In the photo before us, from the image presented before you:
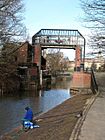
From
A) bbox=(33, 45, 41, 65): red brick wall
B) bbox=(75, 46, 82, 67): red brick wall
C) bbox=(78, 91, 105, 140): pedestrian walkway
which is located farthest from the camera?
bbox=(33, 45, 41, 65): red brick wall

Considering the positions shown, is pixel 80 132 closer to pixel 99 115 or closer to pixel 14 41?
pixel 99 115

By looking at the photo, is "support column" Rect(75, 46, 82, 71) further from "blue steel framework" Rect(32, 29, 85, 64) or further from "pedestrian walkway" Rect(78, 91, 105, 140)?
"pedestrian walkway" Rect(78, 91, 105, 140)

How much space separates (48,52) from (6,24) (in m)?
110

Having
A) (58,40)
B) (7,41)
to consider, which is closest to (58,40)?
(58,40)

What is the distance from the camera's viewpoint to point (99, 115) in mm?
24453

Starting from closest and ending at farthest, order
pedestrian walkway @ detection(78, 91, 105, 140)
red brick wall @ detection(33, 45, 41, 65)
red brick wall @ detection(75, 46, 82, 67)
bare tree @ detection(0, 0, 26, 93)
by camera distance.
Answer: pedestrian walkway @ detection(78, 91, 105, 140), bare tree @ detection(0, 0, 26, 93), red brick wall @ detection(75, 46, 82, 67), red brick wall @ detection(33, 45, 41, 65)

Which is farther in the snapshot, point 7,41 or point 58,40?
point 58,40

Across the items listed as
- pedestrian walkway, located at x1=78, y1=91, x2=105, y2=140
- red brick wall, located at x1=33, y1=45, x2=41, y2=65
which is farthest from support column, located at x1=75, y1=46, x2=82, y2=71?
pedestrian walkway, located at x1=78, y1=91, x2=105, y2=140

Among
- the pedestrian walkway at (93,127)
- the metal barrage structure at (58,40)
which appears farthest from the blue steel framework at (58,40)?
the pedestrian walkway at (93,127)

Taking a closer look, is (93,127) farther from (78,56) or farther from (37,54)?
(37,54)

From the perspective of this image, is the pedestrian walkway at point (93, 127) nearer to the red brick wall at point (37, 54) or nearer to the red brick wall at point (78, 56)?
the red brick wall at point (78, 56)

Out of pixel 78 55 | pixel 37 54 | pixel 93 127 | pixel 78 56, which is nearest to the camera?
pixel 93 127

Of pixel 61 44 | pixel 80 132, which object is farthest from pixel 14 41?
pixel 61 44

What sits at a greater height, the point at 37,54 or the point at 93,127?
the point at 37,54
